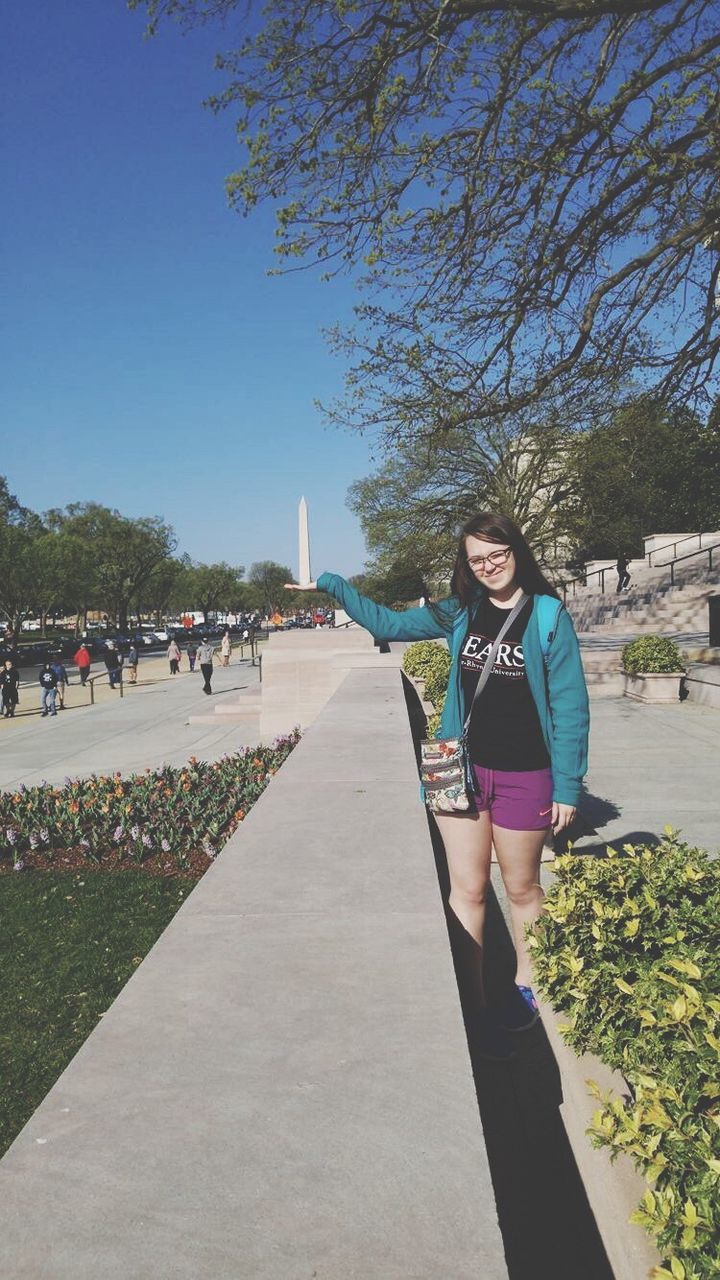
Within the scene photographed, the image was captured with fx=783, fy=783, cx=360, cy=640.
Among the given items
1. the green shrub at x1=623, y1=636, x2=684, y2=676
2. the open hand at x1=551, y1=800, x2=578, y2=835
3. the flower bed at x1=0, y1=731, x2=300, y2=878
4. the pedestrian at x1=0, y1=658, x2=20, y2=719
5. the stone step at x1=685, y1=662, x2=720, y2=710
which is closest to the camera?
the open hand at x1=551, y1=800, x2=578, y2=835

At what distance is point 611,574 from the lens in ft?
130

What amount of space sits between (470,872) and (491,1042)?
24.8 inches

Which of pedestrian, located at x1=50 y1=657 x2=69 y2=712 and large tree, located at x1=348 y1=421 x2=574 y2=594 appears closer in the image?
pedestrian, located at x1=50 y1=657 x2=69 y2=712

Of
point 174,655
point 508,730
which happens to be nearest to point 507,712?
point 508,730

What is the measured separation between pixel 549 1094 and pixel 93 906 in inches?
138

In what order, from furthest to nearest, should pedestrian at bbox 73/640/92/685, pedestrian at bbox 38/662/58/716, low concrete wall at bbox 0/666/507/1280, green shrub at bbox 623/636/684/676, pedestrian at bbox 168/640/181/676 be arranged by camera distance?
1. pedestrian at bbox 168/640/181/676
2. pedestrian at bbox 73/640/92/685
3. pedestrian at bbox 38/662/58/716
4. green shrub at bbox 623/636/684/676
5. low concrete wall at bbox 0/666/507/1280

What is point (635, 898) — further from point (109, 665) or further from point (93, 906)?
point (109, 665)

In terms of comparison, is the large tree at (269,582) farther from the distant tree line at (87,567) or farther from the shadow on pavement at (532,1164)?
the shadow on pavement at (532,1164)

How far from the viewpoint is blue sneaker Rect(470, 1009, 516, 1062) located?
9.69 feet

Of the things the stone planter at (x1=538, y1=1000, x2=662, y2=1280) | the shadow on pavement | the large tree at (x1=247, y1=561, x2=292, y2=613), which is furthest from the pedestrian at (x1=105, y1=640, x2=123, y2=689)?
→ the large tree at (x1=247, y1=561, x2=292, y2=613)

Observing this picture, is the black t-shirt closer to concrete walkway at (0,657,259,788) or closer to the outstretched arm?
the outstretched arm

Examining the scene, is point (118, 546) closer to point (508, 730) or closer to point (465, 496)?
point (465, 496)

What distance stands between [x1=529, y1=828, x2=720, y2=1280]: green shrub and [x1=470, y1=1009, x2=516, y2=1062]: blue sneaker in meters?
0.59

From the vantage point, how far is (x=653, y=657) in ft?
40.0
